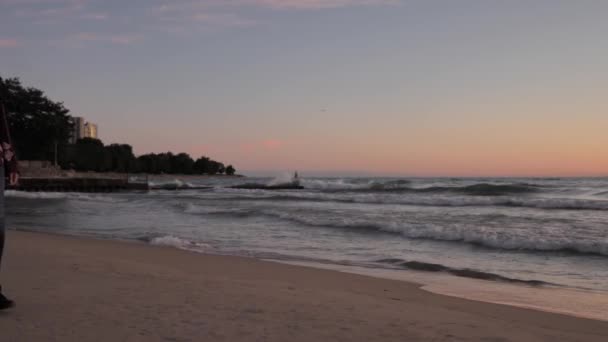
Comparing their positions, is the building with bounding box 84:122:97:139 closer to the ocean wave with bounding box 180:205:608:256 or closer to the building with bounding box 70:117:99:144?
the building with bounding box 70:117:99:144

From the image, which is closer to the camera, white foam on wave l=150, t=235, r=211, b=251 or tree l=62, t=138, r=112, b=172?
white foam on wave l=150, t=235, r=211, b=251

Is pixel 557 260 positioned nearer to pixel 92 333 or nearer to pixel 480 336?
pixel 480 336

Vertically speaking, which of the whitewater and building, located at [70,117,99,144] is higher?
building, located at [70,117,99,144]

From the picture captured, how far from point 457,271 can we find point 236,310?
4.98 meters

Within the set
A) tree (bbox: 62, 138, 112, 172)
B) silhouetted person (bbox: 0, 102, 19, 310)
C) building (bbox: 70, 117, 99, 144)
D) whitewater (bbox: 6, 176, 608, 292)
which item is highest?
building (bbox: 70, 117, 99, 144)

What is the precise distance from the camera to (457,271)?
823cm

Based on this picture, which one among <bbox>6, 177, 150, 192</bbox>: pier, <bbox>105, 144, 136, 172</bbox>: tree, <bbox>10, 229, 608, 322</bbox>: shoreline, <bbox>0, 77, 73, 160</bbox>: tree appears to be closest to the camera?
<bbox>10, 229, 608, 322</bbox>: shoreline

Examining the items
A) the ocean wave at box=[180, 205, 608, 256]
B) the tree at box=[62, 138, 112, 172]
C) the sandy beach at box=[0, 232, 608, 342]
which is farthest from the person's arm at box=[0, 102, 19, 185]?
the tree at box=[62, 138, 112, 172]

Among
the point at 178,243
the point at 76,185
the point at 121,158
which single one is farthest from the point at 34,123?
the point at 121,158

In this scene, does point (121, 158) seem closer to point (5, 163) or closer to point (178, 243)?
point (178, 243)

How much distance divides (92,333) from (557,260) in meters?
8.48

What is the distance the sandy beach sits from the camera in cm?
357

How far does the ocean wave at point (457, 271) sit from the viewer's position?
7515mm

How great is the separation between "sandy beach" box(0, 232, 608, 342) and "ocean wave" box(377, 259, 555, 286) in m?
1.63
